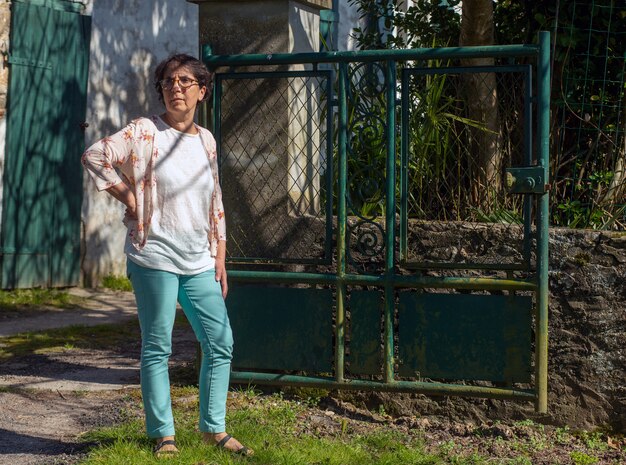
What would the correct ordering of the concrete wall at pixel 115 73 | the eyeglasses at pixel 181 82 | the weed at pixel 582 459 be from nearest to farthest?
the eyeglasses at pixel 181 82
the weed at pixel 582 459
the concrete wall at pixel 115 73

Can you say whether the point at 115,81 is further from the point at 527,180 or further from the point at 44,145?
the point at 527,180

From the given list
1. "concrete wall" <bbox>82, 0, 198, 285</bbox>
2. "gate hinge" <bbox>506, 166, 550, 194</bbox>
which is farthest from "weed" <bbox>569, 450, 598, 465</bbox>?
"concrete wall" <bbox>82, 0, 198, 285</bbox>

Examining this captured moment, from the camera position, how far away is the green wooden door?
Result: 10.1 metres

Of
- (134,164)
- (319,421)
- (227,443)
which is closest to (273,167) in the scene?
(319,421)

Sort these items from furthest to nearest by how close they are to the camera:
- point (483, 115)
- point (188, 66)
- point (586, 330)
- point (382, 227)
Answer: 1. point (483, 115)
2. point (382, 227)
3. point (586, 330)
4. point (188, 66)

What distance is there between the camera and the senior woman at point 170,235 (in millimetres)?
4812

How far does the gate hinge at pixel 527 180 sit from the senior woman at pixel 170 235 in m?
1.54

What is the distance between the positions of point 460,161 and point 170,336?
2.32m

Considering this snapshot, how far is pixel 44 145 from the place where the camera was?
10.4 m

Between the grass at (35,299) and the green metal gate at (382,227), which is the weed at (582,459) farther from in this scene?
the grass at (35,299)

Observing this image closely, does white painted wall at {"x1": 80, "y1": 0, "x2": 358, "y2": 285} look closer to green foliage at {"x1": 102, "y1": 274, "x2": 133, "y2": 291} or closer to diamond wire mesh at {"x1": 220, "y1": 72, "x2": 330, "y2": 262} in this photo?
green foliage at {"x1": 102, "y1": 274, "x2": 133, "y2": 291}

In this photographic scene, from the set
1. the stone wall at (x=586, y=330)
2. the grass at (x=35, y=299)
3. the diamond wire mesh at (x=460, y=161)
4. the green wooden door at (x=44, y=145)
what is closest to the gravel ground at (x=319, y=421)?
the stone wall at (x=586, y=330)

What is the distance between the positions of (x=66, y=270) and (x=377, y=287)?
17.4ft

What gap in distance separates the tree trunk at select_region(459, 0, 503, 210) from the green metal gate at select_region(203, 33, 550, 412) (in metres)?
0.01
